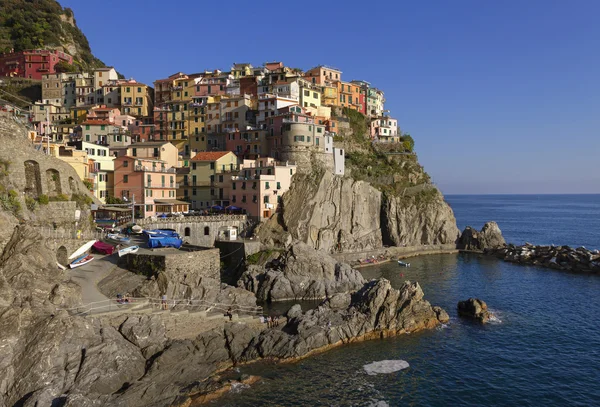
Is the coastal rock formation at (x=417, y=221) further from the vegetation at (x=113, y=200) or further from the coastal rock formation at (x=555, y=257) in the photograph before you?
the vegetation at (x=113, y=200)

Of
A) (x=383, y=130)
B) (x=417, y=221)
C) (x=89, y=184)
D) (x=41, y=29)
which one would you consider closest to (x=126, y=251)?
(x=89, y=184)

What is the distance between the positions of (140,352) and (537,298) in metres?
42.7

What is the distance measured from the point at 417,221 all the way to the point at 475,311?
1561 inches

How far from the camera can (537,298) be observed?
52.1 meters

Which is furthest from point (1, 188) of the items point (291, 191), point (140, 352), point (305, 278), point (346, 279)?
point (291, 191)

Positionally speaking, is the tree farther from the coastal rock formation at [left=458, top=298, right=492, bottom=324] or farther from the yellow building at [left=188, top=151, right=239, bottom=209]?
the coastal rock formation at [left=458, top=298, right=492, bottom=324]

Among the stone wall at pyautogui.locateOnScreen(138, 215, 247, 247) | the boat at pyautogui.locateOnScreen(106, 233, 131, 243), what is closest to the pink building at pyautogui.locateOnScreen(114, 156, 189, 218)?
the stone wall at pyautogui.locateOnScreen(138, 215, 247, 247)

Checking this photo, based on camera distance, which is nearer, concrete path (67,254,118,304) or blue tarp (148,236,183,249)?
concrete path (67,254,118,304)

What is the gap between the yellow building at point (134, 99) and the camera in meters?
97.1

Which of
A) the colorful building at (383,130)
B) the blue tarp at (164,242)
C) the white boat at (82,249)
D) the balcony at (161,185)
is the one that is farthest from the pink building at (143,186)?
the colorful building at (383,130)

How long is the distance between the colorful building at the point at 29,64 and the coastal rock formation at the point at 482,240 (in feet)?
313

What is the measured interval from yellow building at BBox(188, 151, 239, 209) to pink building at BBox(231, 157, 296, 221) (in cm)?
306

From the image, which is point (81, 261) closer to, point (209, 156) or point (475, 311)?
point (475, 311)

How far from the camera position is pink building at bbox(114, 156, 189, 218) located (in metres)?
63.3
